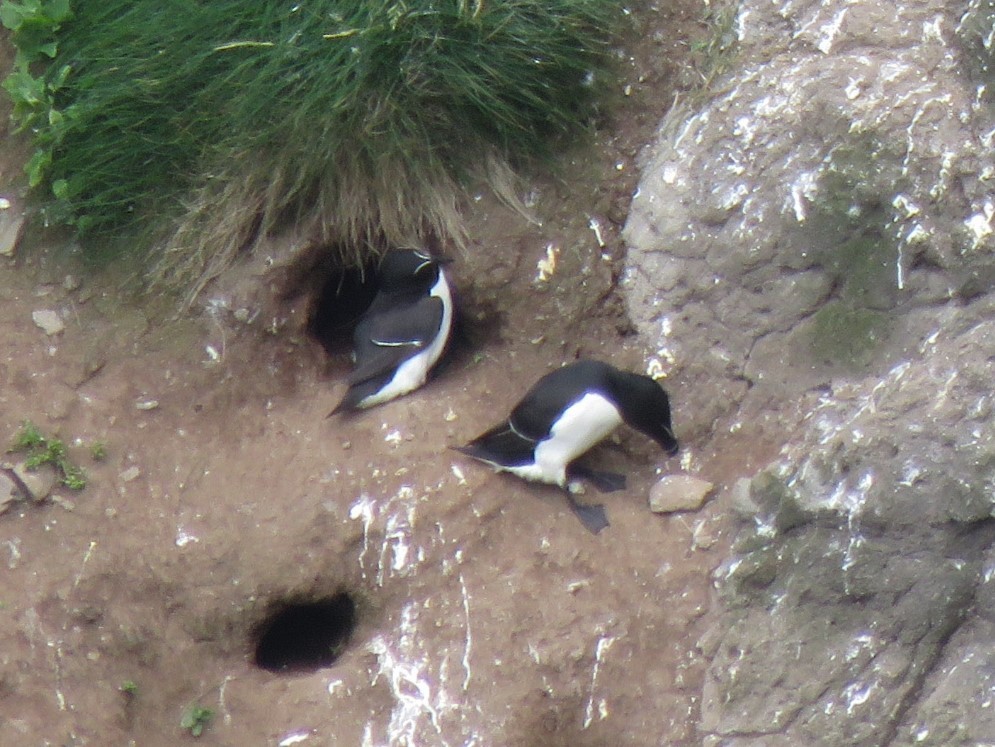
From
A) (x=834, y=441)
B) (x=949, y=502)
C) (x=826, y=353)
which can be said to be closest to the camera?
(x=949, y=502)

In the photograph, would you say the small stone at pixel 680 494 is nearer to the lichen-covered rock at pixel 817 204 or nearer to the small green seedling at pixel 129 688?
the lichen-covered rock at pixel 817 204

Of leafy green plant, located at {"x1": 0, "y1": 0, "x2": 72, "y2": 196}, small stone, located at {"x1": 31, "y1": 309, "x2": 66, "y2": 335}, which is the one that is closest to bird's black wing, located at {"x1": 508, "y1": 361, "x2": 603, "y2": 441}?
small stone, located at {"x1": 31, "y1": 309, "x2": 66, "y2": 335}

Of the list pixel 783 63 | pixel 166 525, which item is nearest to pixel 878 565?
pixel 783 63

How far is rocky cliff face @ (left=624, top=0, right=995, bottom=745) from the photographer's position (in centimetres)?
359

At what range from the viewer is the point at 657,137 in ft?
15.2

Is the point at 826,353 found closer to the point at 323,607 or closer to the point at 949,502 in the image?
the point at 949,502

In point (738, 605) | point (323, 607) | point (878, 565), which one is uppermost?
point (878, 565)

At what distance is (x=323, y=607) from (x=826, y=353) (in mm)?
1871

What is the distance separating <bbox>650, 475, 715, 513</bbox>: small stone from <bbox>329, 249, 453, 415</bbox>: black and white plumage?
1015 mm

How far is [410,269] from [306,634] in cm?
135

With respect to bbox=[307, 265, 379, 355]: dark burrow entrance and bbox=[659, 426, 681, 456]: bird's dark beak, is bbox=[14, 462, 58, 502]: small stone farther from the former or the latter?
bbox=[659, 426, 681, 456]: bird's dark beak

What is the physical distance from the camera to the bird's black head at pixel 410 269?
14.9 feet

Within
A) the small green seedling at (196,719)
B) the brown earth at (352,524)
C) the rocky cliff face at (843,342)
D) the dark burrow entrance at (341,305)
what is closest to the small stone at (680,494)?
the brown earth at (352,524)

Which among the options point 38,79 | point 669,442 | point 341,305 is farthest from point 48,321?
point 669,442
